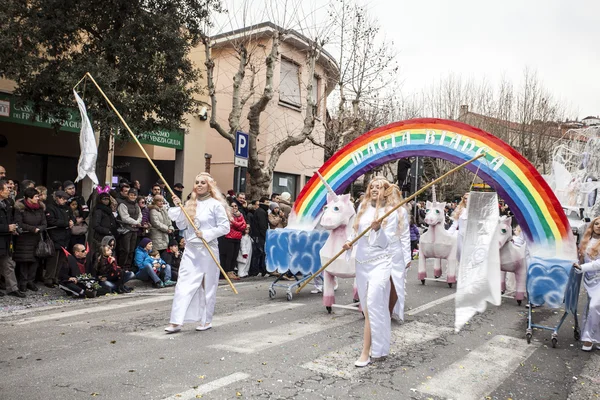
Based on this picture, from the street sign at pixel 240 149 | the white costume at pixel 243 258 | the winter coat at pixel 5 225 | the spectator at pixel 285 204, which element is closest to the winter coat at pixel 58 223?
the winter coat at pixel 5 225

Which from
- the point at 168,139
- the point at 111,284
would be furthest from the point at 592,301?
the point at 168,139

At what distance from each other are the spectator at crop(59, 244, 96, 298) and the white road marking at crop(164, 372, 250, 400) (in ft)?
16.6

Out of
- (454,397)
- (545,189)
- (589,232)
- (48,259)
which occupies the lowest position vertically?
(454,397)

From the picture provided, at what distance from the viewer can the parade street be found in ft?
16.1

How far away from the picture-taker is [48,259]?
9.77 meters

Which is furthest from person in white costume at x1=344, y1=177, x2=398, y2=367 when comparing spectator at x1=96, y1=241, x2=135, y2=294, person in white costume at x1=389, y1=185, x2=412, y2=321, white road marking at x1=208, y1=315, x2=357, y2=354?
spectator at x1=96, y1=241, x2=135, y2=294

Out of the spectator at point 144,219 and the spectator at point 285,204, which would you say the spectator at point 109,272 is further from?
the spectator at point 285,204

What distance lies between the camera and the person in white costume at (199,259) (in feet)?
22.9

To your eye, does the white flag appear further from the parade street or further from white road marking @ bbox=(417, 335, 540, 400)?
white road marking @ bbox=(417, 335, 540, 400)

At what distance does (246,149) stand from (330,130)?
9163 mm

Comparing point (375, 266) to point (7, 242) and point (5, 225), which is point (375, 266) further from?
point (7, 242)

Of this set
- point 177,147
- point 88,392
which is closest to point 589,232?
point 88,392

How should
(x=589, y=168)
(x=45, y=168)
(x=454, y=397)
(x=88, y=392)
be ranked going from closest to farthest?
(x=88, y=392) < (x=454, y=397) < (x=589, y=168) < (x=45, y=168)

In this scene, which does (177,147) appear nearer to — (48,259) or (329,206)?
(48,259)
